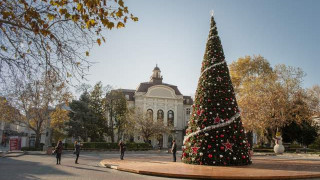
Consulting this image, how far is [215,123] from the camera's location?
13344mm

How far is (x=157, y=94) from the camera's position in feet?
171

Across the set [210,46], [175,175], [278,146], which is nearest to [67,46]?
[175,175]

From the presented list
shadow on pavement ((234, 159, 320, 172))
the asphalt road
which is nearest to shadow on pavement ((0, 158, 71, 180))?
the asphalt road

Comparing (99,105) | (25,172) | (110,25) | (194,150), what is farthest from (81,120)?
(110,25)

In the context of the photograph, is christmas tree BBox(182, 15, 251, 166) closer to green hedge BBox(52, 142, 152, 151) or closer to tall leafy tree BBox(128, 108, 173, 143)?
green hedge BBox(52, 142, 152, 151)

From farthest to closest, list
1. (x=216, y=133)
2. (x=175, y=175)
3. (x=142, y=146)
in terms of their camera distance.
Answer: (x=142, y=146) < (x=216, y=133) < (x=175, y=175)

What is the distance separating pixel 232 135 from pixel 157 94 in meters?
39.3

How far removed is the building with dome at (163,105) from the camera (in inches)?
2018

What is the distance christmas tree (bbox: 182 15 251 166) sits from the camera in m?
13.0

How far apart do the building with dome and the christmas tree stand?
118 feet

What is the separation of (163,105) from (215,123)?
3917 centimetres

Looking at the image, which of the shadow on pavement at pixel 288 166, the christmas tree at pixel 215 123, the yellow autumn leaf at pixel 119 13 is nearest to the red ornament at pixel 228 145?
the christmas tree at pixel 215 123

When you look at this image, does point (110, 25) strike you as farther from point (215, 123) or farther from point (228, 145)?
point (228, 145)

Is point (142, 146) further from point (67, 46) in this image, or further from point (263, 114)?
point (67, 46)
